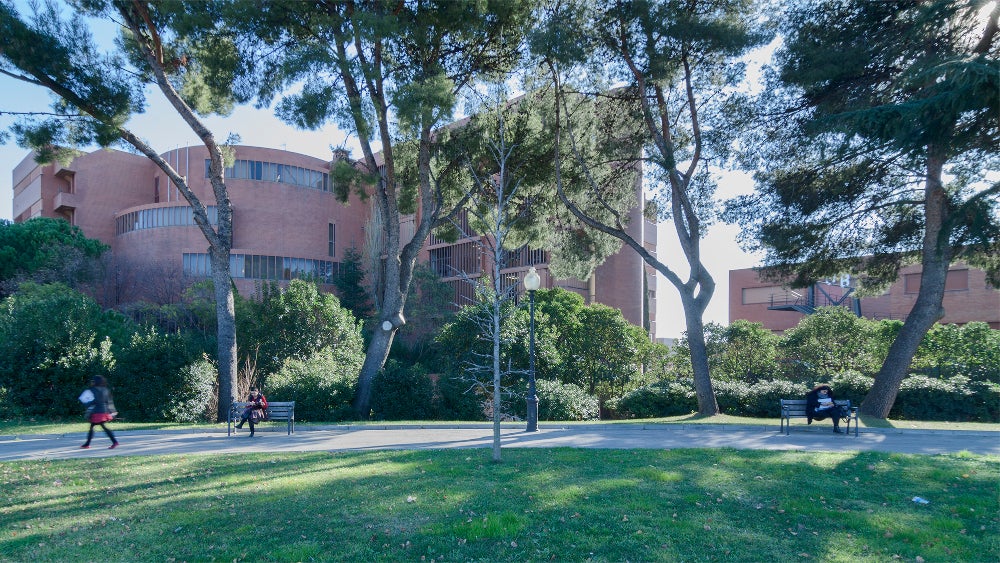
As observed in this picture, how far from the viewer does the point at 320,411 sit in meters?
17.6

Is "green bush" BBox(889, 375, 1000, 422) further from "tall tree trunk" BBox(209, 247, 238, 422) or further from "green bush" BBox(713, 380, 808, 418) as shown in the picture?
"tall tree trunk" BBox(209, 247, 238, 422)

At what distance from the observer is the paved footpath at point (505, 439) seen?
11203 millimetres

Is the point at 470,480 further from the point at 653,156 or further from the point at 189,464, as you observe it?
the point at 653,156

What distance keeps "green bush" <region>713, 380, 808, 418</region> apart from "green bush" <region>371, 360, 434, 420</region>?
8.86 metres

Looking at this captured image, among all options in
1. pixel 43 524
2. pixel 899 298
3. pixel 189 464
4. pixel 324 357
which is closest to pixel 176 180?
pixel 324 357

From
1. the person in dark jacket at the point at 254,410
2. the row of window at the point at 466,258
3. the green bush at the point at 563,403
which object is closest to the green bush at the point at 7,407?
the person in dark jacket at the point at 254,410

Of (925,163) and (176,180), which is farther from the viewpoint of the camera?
(176,180)

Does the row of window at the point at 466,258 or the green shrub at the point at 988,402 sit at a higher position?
the row of window at the point at 466,258

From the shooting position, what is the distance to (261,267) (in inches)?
1742

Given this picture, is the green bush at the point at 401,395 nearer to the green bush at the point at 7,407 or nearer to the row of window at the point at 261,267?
the green bush at the point at 7,407

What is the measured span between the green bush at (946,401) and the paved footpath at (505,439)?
4259 mm

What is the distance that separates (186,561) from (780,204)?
17.0m

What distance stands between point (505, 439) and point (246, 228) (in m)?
36.7

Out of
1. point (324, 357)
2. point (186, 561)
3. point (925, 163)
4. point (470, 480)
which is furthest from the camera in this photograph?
point (324, 357)
